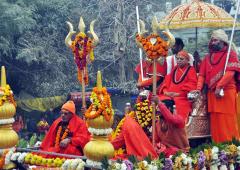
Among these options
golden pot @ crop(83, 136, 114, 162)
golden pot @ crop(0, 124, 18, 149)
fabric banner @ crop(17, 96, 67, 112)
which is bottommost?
fabric banner @ crop(17, 96, 67, 112)

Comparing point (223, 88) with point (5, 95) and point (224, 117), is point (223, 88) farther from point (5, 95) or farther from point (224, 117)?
point (5, 95)

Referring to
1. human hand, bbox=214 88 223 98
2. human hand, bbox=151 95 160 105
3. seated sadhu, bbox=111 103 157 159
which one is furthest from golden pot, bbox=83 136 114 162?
human hand, bbox=214 88 223 98

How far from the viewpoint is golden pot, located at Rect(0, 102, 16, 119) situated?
8.03m

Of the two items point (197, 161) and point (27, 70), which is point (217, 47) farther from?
point (27, 70)

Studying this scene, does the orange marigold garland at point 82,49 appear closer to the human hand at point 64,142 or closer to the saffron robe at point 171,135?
the human hand at point 64,142

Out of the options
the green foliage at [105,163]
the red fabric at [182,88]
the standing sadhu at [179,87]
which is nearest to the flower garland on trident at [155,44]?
the standing sadhu at [179,87]

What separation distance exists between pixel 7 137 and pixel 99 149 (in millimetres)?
1931

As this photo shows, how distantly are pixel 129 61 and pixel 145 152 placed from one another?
58.7ft

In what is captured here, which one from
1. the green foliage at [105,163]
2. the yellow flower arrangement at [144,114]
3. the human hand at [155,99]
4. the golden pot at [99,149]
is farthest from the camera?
the yellow flower arrangement at [144,114]

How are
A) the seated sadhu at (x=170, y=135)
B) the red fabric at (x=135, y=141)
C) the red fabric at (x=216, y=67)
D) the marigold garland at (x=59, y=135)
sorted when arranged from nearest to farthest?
the red fabric at (x=135, y=141)
the seated sadhu at (x=170, y=135)
the marigold garland at (x=59, y=135)
the red fabric at (x=216, y=67)

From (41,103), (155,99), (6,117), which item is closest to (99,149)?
(155,99)

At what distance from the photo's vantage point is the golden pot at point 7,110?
8.03 m

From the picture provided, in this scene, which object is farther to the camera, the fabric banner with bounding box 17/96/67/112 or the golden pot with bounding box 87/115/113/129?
the fabric banner with bounding box 17/96/67/112

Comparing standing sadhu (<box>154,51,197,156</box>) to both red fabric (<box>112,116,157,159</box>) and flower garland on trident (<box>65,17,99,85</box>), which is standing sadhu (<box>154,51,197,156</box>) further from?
flower garland on trident (<box>65,17,99,85</box>)
